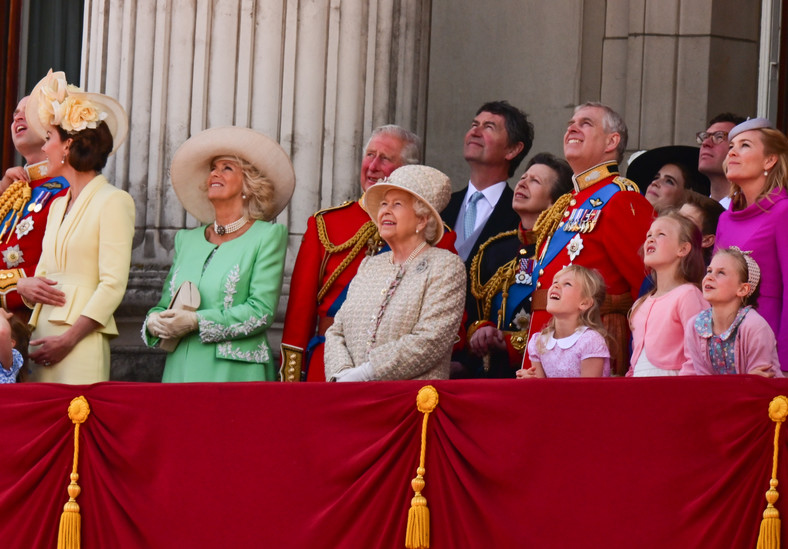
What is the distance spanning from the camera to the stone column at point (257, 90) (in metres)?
8.52

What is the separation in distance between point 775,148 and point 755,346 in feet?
3.21

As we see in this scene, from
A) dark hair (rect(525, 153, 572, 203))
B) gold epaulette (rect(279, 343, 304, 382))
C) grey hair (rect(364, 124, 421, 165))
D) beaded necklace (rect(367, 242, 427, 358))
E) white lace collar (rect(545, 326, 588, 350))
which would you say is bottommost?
gold epaulette (rect(279, 343, 304, 382))

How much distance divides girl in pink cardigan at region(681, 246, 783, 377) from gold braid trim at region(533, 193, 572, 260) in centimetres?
122

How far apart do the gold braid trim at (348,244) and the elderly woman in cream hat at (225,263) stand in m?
0.18

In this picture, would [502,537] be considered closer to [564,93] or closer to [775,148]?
[775,148]

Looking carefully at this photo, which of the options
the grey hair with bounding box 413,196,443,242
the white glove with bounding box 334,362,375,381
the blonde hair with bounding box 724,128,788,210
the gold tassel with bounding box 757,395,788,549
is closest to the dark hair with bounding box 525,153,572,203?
the grey hair with bounding box 413,196,443,242

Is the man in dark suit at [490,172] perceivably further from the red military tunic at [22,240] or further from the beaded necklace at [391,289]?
the red military tunic at [22,240]

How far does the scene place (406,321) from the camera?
6.82 m

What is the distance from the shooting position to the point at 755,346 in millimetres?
5992

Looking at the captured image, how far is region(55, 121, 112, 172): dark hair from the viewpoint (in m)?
7.74

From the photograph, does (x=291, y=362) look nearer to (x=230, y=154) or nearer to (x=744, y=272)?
(x=230, y=154)

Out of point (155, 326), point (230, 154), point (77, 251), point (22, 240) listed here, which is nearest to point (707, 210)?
point (230, 154)

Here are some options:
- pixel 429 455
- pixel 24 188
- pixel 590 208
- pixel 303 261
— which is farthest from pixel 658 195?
pixel 24 188

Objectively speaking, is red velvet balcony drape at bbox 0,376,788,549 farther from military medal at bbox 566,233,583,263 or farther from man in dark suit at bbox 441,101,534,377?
man in dark suit at bbox 441,101,534,377
